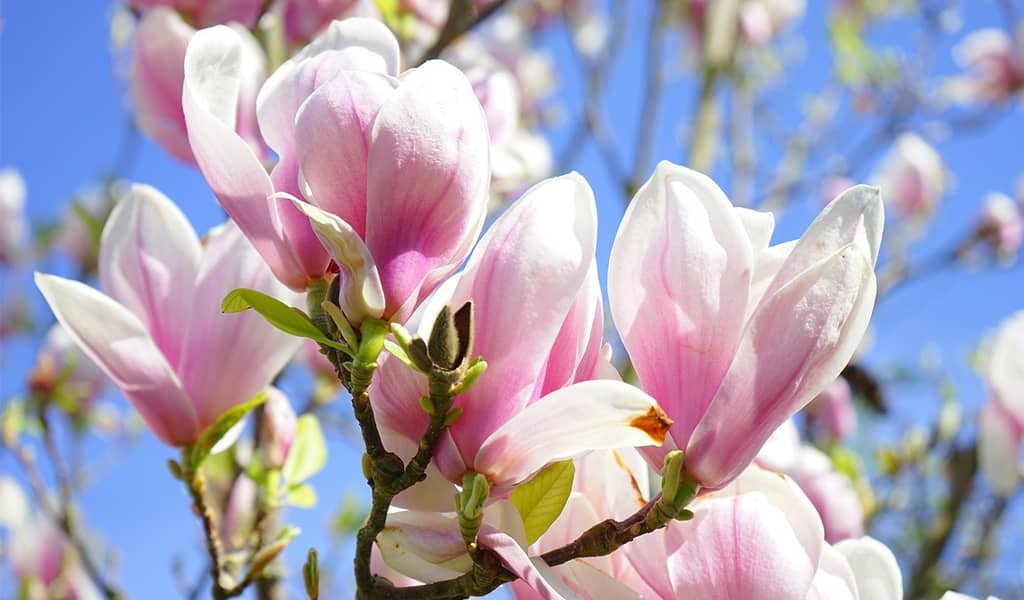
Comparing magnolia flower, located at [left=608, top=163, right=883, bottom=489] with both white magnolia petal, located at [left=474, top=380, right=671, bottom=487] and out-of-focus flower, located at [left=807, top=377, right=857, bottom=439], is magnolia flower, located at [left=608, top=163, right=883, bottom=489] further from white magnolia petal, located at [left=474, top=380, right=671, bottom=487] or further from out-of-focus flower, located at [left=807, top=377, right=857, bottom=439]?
out-of-focus flower, located at [left=807, top=377, right=857, bottom=439]

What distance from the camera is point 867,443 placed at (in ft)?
9.96

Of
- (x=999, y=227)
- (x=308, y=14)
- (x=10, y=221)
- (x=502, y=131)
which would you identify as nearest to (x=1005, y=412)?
(x=502, y=131)

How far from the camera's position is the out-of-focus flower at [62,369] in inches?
58.1

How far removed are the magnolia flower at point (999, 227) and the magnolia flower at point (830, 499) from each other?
5.54ft

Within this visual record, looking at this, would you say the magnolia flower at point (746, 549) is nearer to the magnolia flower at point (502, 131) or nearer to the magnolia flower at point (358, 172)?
the magnolia flower at point (358, 172)

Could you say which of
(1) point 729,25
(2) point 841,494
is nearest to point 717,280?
(2) point 841,494

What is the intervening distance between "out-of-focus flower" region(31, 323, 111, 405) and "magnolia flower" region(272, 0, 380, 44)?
0.57m

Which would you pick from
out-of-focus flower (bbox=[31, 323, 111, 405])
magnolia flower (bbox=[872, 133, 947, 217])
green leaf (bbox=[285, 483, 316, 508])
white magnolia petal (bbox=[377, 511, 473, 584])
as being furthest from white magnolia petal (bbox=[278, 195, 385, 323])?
magnolia flower (bbox=[872, 133, 947, 217])

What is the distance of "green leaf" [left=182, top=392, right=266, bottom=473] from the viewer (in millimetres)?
624

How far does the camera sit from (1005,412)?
92 cm

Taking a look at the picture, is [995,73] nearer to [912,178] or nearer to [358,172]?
[912,178]

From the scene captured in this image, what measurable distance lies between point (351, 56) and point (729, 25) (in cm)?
161

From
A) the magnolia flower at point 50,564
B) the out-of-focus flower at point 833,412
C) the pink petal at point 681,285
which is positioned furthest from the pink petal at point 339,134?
the out-of-focus flower at point 833,412

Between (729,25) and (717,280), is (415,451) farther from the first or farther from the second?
(729,25)
